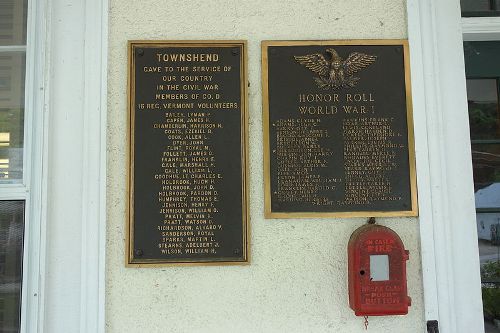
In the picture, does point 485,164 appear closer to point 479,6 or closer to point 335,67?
point 479,6

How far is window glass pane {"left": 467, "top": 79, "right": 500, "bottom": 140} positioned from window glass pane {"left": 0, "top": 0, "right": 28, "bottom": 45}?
111 inches

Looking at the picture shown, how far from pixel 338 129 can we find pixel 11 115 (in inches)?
74.6

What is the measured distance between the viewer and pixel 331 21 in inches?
100

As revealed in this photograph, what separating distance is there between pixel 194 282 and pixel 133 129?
36.6 inches

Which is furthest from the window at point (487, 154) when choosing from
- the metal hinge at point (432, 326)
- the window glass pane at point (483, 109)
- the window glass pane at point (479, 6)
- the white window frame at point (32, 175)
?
the white window frame at point (32, 175)

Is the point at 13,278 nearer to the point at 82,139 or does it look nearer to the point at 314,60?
the point at 82,139

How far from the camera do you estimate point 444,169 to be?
2438 millimetres

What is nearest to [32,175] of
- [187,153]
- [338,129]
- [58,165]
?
[58,165]

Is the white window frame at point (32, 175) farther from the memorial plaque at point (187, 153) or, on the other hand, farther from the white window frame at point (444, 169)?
the white window frame at point (444, 169)

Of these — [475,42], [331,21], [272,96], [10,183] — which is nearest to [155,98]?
[272,96]

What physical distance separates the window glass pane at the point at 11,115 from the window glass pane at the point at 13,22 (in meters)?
0.09

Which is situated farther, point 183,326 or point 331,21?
point 331,21

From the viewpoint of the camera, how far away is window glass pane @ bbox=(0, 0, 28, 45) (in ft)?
8.29

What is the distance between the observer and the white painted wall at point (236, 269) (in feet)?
7.76
